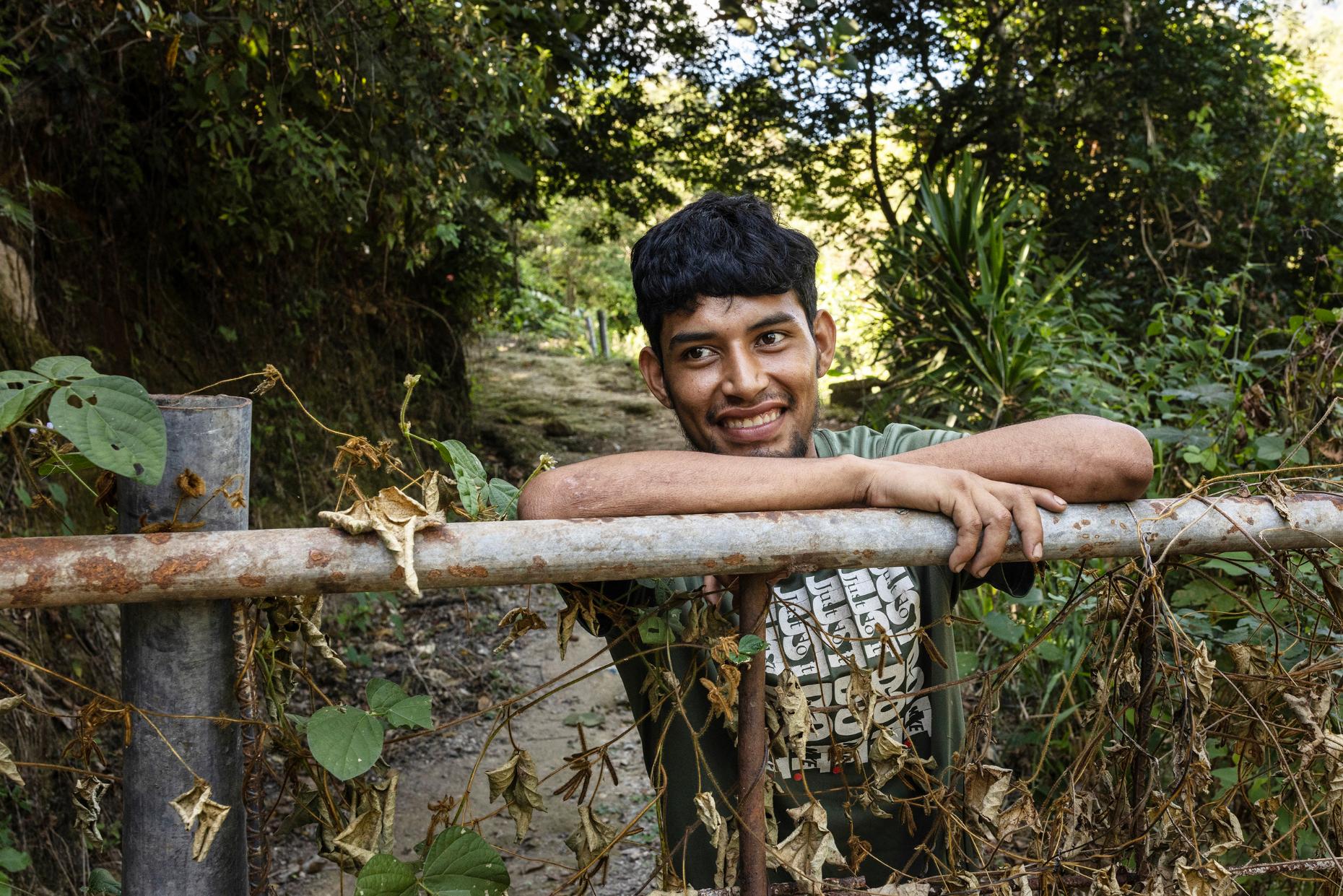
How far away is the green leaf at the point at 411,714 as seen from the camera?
1029mm

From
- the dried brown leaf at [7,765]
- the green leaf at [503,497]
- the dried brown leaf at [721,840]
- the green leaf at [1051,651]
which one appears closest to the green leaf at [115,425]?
the dried brown leaf at [7,765]

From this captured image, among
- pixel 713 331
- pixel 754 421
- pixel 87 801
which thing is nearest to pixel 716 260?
pixel 713 331

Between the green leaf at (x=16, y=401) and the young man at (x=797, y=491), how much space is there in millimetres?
563

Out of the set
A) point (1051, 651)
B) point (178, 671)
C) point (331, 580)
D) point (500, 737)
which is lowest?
point (500, 737)

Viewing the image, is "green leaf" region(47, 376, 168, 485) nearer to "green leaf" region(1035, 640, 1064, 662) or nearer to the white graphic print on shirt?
the white graphic print on shirt

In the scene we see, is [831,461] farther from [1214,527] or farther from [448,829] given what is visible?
[448,829]

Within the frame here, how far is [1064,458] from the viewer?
1.27 m

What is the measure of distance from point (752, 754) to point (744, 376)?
70cm

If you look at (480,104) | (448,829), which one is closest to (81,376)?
(448,829)

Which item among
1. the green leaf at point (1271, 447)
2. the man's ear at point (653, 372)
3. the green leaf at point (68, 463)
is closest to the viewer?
the green leaf at point (68, 463)

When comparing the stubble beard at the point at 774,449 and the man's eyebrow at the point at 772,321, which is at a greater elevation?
the man's eyebrow at the point at 772,321

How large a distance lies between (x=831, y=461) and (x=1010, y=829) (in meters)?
0.50

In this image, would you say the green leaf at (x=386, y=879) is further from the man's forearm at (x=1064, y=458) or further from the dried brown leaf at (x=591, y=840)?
the man's forearm at (x=1064, y=458)

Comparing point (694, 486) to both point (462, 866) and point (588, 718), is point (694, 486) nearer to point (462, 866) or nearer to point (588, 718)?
point (462, 866)
